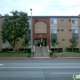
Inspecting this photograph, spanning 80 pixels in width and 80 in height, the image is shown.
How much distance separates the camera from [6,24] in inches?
1506

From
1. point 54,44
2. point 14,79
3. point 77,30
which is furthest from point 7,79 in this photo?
point 77,30

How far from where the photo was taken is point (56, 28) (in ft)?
153

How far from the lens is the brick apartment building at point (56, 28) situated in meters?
46.4

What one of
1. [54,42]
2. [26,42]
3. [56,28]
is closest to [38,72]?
[26,42]

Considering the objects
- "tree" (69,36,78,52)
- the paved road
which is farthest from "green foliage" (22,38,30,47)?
the paved road

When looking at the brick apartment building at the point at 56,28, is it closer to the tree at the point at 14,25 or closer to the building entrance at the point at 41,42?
the building entrance at the point at 41,42

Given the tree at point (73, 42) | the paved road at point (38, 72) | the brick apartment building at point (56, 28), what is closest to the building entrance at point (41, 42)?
the brick apartment building at point (56, 28)

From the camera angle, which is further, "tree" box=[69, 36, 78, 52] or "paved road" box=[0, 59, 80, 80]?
"tree" box=[69, 36, 78, 52]

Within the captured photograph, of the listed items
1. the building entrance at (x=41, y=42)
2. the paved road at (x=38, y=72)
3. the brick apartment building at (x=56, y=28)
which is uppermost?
the brick apartment building at (x=56, y=28)

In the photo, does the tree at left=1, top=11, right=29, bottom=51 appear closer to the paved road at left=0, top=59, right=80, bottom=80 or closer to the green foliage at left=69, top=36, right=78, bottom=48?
the green foliage at left=69, top=36, right=78, bottom=48

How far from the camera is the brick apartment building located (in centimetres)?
4641

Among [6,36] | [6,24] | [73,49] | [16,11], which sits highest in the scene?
[16,11]

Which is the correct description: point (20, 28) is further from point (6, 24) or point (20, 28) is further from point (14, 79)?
point (14, 79)

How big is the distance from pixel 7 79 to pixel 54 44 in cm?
3628
